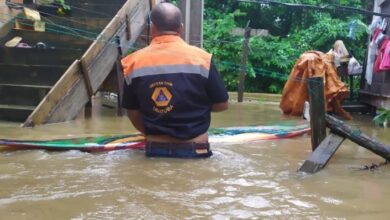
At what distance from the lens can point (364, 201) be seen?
2941 mm

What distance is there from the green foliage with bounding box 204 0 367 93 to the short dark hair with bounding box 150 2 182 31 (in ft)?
40.7

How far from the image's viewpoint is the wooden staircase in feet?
22.1

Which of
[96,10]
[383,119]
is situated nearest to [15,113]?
[96,10]

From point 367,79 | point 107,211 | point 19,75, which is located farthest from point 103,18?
point 107,211

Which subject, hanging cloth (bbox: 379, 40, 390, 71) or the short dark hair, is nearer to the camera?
the short dark hair

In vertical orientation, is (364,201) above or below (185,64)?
below

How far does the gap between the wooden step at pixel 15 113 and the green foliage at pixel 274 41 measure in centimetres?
1006

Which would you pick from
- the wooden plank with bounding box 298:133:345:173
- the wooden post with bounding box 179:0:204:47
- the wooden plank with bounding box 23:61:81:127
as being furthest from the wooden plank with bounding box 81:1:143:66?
the wooden plank with bounding box 298:133:345:173

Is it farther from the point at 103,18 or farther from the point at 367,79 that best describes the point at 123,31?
the point at 367,79

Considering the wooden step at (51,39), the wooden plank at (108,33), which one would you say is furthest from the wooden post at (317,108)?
the wooden step at (51,39)

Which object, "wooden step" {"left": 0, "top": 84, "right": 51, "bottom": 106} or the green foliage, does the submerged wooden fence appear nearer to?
"wooden step" {"left": 0, "top": 84, "right": 51, "bottom": 106}

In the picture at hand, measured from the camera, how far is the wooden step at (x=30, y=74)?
24.2 ft

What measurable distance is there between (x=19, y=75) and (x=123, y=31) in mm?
1698

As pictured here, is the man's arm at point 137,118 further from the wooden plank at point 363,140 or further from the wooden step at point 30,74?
the wooden step at point 30,74
